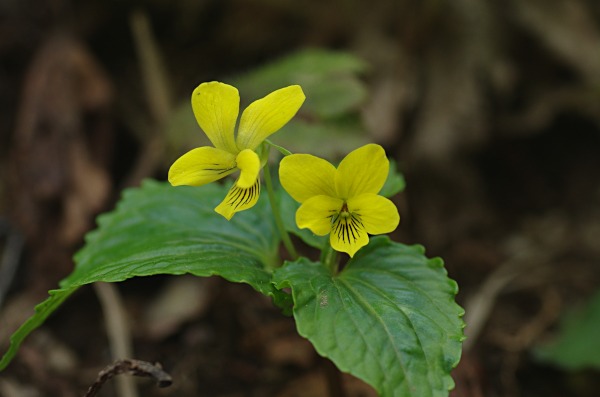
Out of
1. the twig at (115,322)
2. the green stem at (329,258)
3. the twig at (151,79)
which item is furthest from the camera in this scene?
the twig at (151,79)

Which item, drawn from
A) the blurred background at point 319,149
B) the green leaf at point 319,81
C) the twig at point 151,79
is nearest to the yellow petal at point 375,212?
the blurred background at point 319,149

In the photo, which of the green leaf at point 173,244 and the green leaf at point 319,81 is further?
the green leaf at point 319,81

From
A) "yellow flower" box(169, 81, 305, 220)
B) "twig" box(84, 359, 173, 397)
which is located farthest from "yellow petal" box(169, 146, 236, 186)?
"twig" box(84, 359, 173, 397)

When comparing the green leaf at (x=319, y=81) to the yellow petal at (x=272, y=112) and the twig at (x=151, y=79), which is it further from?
the yellow petal at (x=272, y=112)

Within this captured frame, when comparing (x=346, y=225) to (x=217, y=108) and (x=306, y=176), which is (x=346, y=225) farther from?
(x=217, y=108)

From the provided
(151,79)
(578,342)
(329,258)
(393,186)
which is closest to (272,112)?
(329,258)

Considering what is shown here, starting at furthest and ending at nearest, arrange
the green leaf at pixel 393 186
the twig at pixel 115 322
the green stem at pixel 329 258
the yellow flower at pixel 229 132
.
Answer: the twig at pixel 115 322 → the green leaf at pixel 393 186 → the green stem at pixel 329 258 → the yellow flower at pixel 229 132

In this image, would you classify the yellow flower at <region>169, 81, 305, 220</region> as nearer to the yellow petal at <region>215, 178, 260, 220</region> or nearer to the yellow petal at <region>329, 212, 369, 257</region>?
the yellow petal at <region>215, 178, 260, 220</region>
